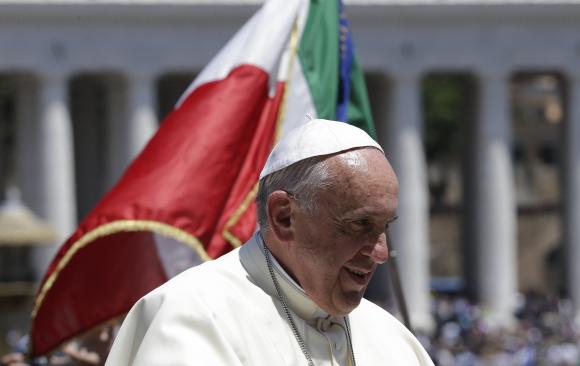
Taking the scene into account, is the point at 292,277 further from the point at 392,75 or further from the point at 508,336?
the point at 392,75

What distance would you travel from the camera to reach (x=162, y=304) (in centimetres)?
783

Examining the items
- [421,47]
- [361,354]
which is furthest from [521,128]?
[361,354]

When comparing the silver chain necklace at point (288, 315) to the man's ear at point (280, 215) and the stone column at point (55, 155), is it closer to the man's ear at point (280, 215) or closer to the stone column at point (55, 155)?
the man's ear at point (280, 215)

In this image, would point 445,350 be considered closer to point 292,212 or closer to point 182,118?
point 182,118

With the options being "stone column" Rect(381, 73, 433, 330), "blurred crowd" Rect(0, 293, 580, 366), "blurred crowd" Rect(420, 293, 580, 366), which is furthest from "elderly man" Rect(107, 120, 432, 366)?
"stone column" Rect(381, 73, 433, 330)

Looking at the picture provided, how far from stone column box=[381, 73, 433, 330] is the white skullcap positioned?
252ft

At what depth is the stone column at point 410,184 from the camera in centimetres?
8581

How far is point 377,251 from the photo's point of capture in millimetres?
7953

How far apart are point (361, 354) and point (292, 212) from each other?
2.99 ft

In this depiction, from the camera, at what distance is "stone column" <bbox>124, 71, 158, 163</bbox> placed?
8444cm

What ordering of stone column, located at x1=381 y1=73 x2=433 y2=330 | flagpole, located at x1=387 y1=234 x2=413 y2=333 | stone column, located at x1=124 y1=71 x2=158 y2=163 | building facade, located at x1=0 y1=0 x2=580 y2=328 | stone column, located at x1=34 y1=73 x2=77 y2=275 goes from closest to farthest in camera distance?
flagpole, located at x1=387 y1=234 x2=413 y2=333 → stone column, located at x1=34 y1=73 x2=77 y2=275 → building facade, located at x1=0 y1=0 x2=580 y2=328 → stone column, located at x1=124 y1=71 x2=158 y2=163 → stone column, located at x1=381 y1=73 x2=433 y2=330

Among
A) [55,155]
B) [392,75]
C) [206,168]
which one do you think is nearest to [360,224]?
[206,168]

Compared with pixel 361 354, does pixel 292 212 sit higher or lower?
higher

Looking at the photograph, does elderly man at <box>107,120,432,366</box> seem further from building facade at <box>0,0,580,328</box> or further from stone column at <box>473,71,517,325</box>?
stone column at <box>473,71,517,325</box>
